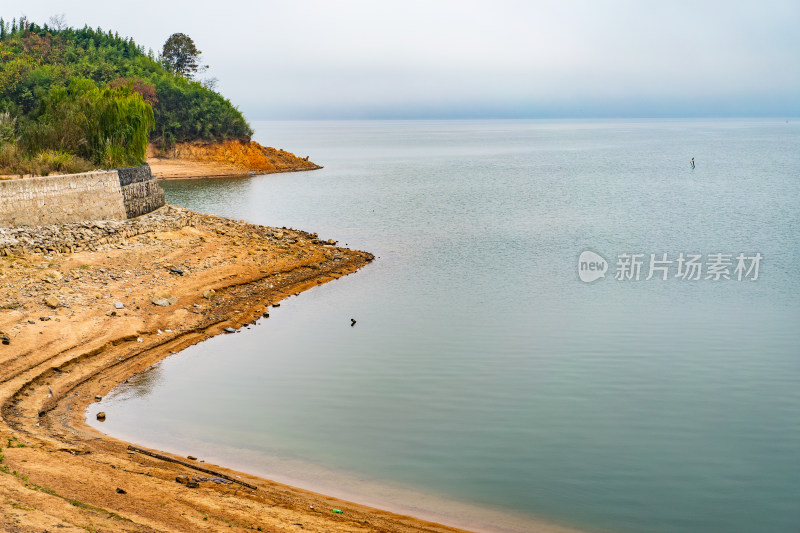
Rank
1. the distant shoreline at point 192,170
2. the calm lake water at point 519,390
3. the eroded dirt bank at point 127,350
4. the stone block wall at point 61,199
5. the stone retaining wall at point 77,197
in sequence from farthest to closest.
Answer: the distant shoreline at point 192,170 → the stone retaining wall at point 77,197 → the stone block wall at point 61,199 → the calm lake water at point 519,390 → the eroded dirt bank at point 127,350

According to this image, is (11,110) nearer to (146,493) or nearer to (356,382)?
(356,382)

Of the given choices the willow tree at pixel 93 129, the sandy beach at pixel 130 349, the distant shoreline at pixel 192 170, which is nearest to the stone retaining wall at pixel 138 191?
the sandy beach at pixel 130 349

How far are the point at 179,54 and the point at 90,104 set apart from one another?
71507 millimetres

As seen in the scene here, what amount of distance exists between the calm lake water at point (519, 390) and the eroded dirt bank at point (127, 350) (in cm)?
102

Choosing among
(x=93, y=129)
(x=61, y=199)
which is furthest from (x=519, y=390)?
(x=93, y=129)

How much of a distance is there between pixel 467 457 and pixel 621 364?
653 cm

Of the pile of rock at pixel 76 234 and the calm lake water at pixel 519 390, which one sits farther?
the pile of rock at pixel 76 234

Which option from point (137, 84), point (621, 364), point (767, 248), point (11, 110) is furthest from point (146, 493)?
point (137, 84)

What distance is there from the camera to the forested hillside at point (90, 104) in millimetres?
33156

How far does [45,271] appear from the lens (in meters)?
23.3

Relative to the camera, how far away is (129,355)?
62.9 feet

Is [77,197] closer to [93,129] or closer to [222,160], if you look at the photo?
[93,129]

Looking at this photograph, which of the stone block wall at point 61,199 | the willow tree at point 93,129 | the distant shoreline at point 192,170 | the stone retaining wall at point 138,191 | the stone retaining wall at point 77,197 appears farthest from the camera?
the distant shoreline at point 192,170

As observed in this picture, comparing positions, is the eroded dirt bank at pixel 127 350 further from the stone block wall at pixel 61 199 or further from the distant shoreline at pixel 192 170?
the distant shoreline at pixel 192 170
